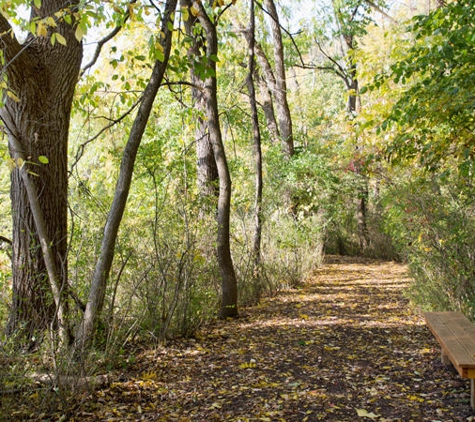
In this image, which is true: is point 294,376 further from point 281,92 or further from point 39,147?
point 281,92

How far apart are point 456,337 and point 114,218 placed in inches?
117

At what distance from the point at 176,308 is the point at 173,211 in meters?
1.12

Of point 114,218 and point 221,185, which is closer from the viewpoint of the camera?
point 114,218

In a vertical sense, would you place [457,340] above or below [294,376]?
above

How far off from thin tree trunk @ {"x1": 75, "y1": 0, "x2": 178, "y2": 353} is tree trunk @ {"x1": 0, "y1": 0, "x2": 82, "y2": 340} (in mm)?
455

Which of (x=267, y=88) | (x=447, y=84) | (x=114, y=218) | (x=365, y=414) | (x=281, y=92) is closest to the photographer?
(x=365, y=414)

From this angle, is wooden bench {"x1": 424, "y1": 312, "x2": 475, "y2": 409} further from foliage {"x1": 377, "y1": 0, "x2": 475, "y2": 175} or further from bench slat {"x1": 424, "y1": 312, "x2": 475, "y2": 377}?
foliage {"x1": 377, "y1": 0, "x2": 475, "y2": 175}

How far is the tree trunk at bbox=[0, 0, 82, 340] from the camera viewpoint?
14.8ft

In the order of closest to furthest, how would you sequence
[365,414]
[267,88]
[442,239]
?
1. [365,414]
2. [442,239]
3. [267,88]

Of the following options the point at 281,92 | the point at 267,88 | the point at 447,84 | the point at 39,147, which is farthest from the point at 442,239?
the point at 267,88

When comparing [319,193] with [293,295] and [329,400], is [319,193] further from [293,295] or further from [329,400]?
[329,400]

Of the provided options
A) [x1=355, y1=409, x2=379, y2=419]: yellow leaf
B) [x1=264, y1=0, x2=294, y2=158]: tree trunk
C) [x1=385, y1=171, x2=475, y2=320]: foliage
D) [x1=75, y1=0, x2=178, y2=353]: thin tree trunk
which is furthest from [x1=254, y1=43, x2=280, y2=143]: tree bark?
[x1=355, y1=409, x2=379, y2=419]: yellow leaf

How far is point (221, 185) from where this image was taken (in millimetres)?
6273

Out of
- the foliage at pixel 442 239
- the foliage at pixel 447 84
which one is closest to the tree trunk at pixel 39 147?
the foliage at pixel 447 84
